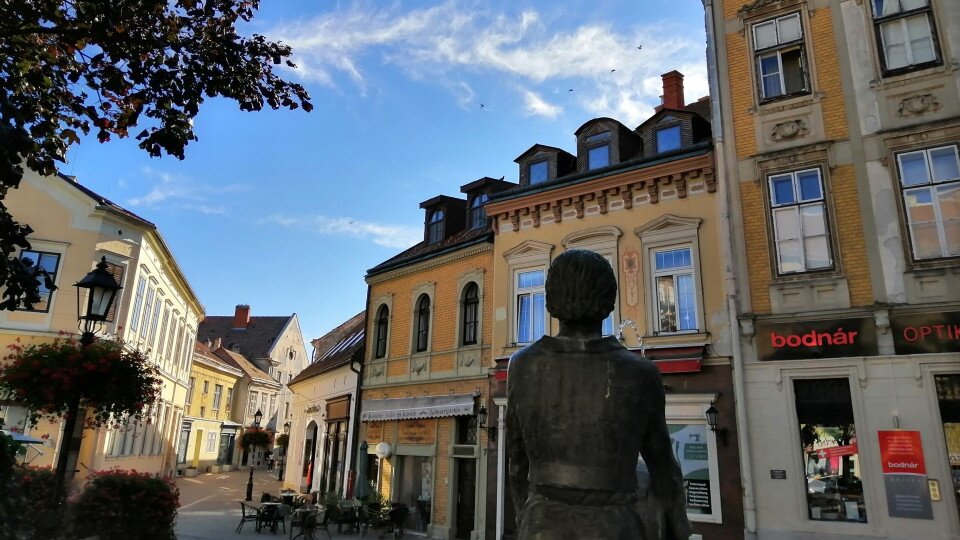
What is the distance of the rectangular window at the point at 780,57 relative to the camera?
1232cm

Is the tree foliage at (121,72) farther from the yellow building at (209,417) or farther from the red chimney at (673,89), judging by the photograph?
the yellow building at (209,417)

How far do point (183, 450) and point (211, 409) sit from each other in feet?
16.7

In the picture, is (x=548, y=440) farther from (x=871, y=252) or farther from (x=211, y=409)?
(x=211, y=409)

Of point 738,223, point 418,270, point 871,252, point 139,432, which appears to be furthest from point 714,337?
point 139,432

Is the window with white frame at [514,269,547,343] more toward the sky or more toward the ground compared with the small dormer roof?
more toward the ground

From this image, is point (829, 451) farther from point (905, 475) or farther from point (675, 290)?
point (675, 290)

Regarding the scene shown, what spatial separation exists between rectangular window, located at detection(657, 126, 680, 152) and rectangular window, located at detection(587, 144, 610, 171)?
1304mm

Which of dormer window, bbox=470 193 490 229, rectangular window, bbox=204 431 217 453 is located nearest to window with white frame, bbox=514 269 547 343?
dormer window, bbox=470 193 490 229

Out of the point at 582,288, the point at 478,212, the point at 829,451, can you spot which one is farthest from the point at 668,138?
the point at 582,288

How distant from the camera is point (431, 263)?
18203 mm

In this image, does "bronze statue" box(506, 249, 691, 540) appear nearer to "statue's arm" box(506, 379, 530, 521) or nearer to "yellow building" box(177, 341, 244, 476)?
"statue's arm" box(506, 379, 530, 521)

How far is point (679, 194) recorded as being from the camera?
13.1m

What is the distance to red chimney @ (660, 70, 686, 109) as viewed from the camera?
56.0ft

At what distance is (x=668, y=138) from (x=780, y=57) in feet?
8.89
